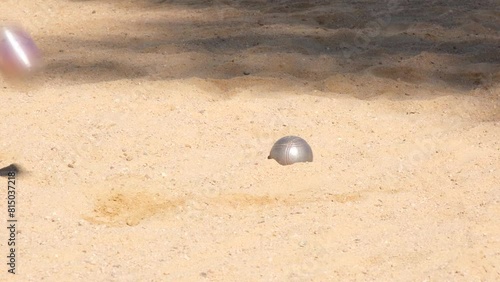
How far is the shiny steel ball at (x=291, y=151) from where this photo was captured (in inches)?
184

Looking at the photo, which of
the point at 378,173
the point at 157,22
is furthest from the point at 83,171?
the point at 157,22

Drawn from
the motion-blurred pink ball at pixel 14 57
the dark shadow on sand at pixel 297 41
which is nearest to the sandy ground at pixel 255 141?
the dark shadow on sand at pixel 297 41

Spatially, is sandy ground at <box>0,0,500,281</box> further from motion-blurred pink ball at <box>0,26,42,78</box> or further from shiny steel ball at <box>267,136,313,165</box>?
motion-blurred pink ball at <box>0,26,42,78</box>

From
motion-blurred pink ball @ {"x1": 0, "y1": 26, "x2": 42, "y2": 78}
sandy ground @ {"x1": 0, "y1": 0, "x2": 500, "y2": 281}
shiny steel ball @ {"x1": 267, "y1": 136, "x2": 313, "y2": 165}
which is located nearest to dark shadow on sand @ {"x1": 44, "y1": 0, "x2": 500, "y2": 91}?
sandy ground @ {"x1": 0, "y1": 0, "x2": 500, "y2": 281}

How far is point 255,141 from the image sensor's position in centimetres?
499

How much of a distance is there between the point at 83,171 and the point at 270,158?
0.95 metres

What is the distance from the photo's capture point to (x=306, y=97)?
5.59m

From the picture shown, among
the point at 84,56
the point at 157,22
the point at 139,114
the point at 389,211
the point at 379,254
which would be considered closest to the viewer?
the point at 379,254

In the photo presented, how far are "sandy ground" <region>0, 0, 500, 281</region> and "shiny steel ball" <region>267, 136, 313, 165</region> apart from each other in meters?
0.06

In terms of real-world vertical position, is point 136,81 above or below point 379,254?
above

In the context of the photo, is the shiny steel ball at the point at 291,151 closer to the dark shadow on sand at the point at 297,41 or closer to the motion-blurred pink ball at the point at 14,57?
the dark shadow on sand at the point at 297,41

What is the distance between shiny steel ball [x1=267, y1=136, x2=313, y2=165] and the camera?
4.66 meters

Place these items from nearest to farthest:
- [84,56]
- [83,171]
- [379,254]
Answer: [379,254]
[83,171]
[84,56]

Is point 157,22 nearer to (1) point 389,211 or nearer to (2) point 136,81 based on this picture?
(2) point 136,81
